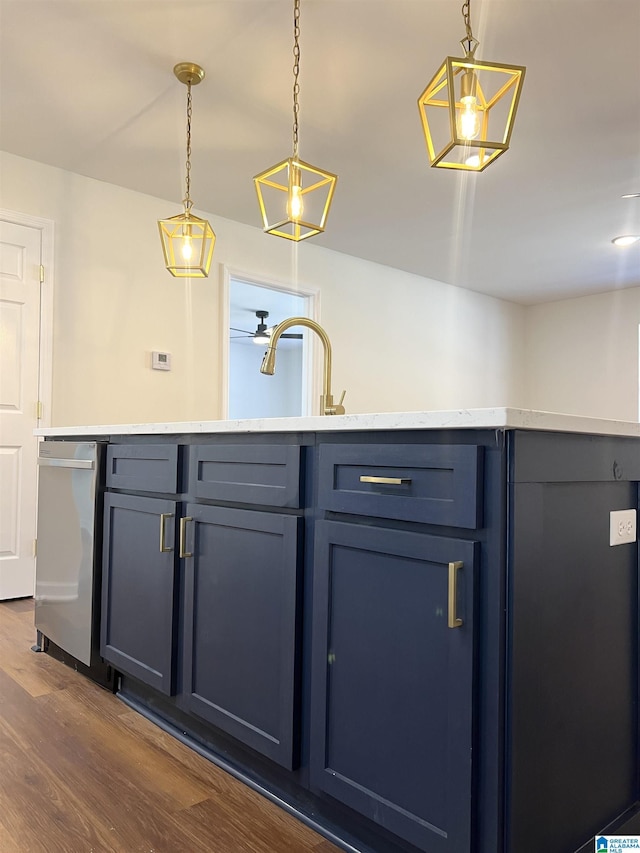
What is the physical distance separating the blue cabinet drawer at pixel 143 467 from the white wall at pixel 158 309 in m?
1.72

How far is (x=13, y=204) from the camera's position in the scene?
350cm

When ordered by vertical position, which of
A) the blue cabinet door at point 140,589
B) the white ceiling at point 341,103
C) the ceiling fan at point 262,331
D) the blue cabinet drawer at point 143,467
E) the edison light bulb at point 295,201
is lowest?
the blue cabinet door at point 140,589

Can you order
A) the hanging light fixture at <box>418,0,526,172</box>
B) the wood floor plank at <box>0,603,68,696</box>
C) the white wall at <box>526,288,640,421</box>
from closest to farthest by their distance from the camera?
the hanging light fixture at <box>418,0,526,172</box> → the wood floor plank at <box>0,603,68,696</box> → the white wall at <box>526,288,640,421</box>

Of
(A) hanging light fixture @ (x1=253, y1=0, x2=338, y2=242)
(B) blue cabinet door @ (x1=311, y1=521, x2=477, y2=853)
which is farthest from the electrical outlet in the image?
(A) hanging light fixture @ (x1=253, y1=0, x2=338, y2=242)

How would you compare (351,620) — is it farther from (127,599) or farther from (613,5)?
(613,5)

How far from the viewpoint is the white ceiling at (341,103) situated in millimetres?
2432

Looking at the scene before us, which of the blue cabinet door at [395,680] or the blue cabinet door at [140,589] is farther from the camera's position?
the blue cabinet door at [140,589]

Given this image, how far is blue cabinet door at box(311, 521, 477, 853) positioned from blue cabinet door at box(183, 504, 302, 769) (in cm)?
9

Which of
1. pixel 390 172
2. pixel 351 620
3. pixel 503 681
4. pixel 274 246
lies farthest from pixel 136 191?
pixel 503 681

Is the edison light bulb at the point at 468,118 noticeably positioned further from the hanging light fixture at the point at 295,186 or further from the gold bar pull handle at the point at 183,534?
the gold bar pull handle at the point at 183,534

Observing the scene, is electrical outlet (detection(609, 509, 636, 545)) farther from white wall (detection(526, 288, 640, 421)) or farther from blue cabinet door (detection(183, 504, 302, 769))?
white wall (detection(526, 288, 640, 421))

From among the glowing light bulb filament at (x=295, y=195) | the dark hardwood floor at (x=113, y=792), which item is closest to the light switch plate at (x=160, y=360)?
the glowing light bulb filament at (x=295, y=195)

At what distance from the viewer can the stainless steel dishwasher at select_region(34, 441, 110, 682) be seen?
84.9 inches

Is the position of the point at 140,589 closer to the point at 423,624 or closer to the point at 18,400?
the point at 423,624
